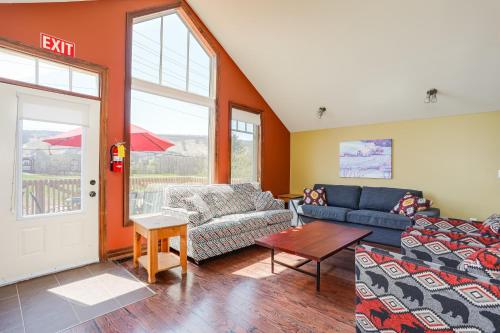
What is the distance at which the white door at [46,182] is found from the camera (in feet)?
8.29

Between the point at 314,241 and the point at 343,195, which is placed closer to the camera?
the point at 314,241

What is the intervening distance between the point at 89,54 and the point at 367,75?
12.4ft

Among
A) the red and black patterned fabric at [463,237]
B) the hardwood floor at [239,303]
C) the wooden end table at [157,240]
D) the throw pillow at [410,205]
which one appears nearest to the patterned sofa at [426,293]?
the red and black patterned fabric at [463,237]

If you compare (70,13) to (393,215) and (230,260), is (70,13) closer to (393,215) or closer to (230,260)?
(230,260)

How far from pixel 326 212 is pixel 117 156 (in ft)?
11.0

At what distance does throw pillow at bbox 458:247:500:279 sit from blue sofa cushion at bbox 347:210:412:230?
7.94ft

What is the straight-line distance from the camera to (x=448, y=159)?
13.6ft

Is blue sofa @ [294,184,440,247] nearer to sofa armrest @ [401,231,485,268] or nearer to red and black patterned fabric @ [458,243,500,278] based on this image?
sofa armrest @ [401,231,485,268]

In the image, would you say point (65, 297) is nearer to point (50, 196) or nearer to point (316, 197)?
point (50, 196)

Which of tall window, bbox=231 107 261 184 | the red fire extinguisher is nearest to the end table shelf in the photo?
the red fire extinguisher

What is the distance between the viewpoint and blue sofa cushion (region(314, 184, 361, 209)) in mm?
4770

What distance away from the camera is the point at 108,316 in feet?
6.72

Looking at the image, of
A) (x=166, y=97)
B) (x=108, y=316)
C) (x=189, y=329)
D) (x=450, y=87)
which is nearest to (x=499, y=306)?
(x=189, y=329)

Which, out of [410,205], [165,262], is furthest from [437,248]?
[165,262]
